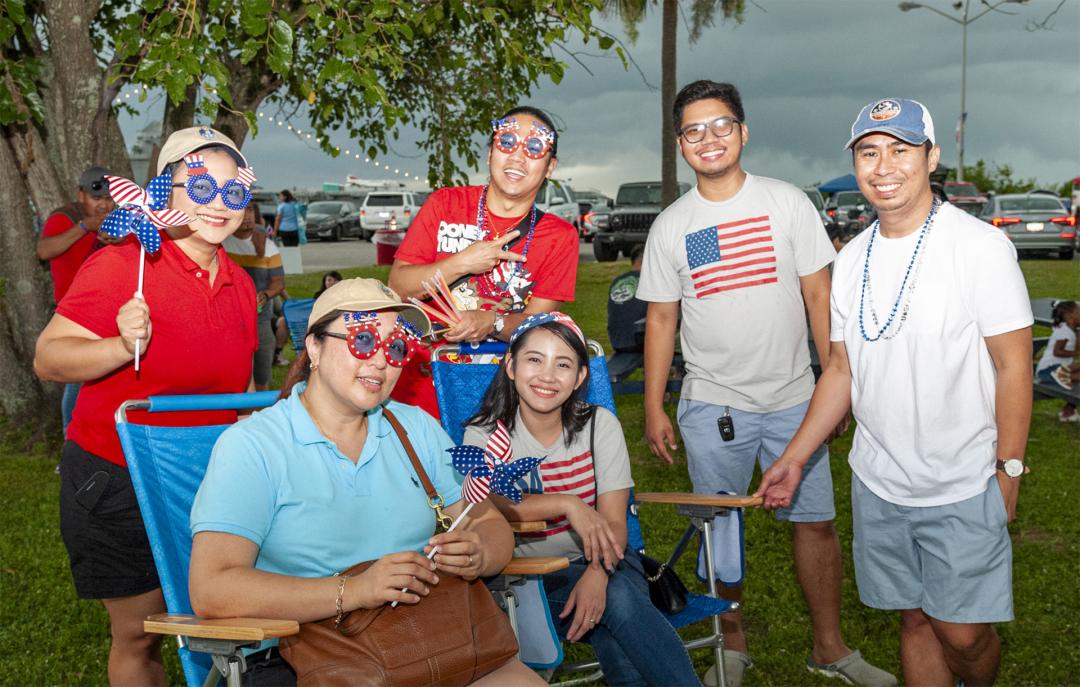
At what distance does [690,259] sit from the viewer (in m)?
3.82

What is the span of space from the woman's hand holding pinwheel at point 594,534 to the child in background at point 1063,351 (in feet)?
17.8

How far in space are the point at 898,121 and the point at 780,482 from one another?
1.12 meters

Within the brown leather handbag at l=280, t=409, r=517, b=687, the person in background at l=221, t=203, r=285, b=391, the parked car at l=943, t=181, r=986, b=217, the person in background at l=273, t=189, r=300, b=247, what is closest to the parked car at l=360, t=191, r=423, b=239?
the person in background at l=273, t=189, r=300, b=247

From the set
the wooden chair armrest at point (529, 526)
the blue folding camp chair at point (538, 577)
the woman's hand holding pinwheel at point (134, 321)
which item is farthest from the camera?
the blue folding camp chair at point (538, 577)

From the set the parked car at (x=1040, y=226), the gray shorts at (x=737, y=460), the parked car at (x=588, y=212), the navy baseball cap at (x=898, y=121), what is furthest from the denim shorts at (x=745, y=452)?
the parked car at (x=588, y=212)

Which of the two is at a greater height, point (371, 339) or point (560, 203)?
point (560, 203)

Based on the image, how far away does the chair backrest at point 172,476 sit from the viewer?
9.10 ft

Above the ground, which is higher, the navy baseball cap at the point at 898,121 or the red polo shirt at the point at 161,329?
the navy baseball cap at the point at 898,121

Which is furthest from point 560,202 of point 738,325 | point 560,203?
point 738,325

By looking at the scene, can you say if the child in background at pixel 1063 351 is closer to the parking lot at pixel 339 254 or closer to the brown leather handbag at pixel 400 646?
the brown leather handbag at pixel 400 646

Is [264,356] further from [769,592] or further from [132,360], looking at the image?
[132,360]

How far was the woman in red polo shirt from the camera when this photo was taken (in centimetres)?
273

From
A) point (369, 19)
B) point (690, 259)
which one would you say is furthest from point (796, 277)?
point (369, 19)

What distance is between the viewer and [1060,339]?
7707 mm
